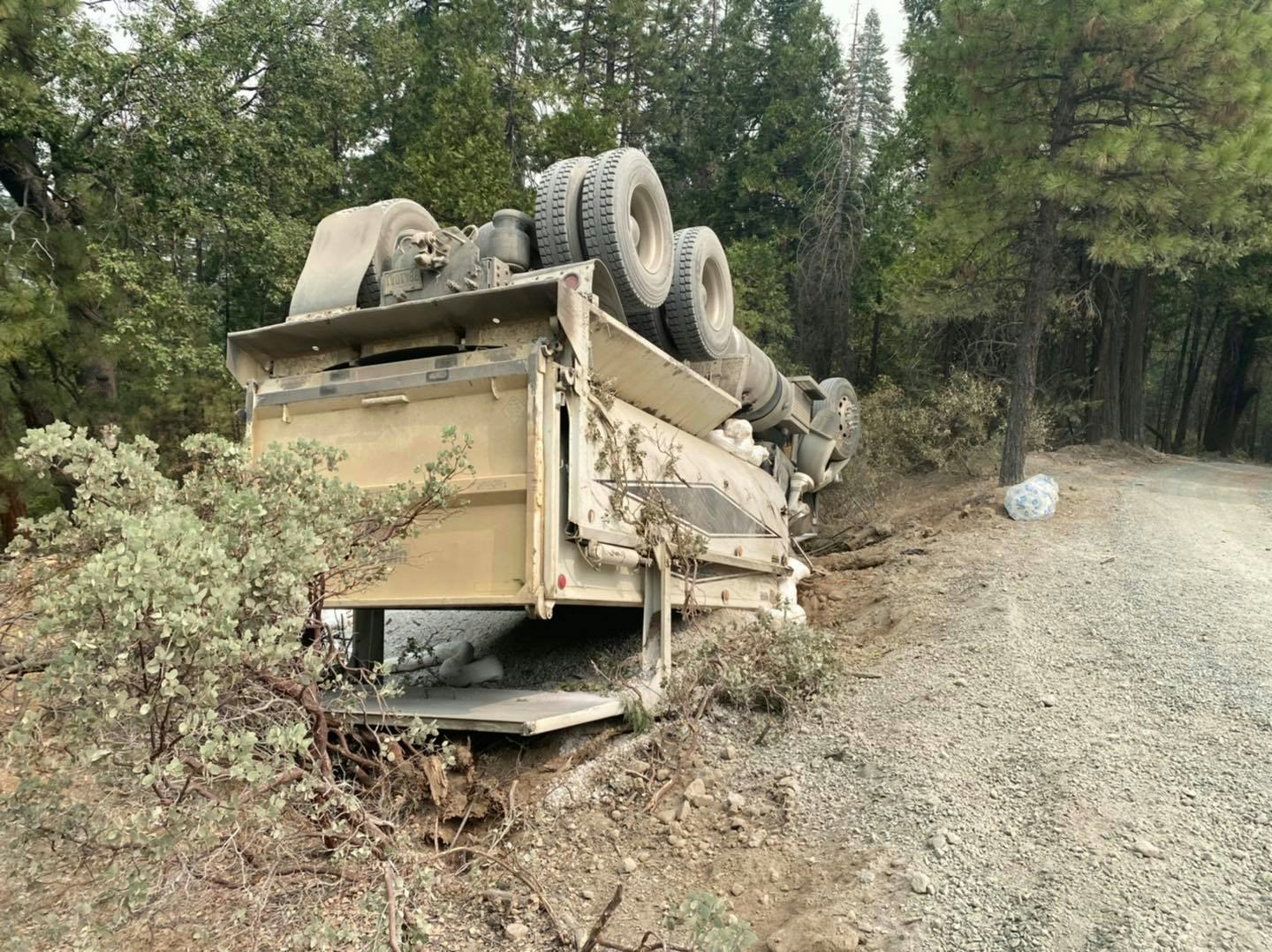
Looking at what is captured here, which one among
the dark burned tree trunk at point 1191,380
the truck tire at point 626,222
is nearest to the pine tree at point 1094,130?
the truck tire at point 626,222

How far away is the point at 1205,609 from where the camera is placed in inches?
238

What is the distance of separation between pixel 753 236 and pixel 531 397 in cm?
1855

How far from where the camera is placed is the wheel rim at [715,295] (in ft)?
20.2

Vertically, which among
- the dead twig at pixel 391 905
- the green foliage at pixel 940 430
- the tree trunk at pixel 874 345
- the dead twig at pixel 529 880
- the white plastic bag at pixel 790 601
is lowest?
the white plastic bag at pixel 790 601

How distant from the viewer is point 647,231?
5.40m

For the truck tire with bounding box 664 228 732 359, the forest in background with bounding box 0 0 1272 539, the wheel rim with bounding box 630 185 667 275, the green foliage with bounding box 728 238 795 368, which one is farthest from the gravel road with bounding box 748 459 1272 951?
the green foliage with bounding box 728 238 795 368

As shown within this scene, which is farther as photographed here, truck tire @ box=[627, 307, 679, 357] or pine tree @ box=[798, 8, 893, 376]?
pine tree @ box=[798, 8, 893, 376]

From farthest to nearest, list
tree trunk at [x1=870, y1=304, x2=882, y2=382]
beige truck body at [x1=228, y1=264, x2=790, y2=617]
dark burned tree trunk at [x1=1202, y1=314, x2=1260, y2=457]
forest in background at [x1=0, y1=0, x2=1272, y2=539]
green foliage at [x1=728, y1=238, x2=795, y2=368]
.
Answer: dark burned tree trunk at [x1=1202, y1=314, x2=1260, y2=457], tree trunk at [x1=870, y1=304, x2=882, y2=382], green foliage at [x1=728, y1=238, x2=795, y2=368], forest in background at [x1=0, y1=0, x2=1272, y2=539], beige truck body at [x1=228, y1=264, x2=790, y2=617]

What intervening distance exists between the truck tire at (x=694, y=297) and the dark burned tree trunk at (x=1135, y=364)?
44.1 ft

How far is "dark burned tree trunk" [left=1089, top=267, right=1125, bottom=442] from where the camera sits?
1589 cm

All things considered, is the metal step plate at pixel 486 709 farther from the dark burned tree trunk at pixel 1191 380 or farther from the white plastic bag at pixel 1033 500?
the dark burned tree trunk at pixel 1191 380

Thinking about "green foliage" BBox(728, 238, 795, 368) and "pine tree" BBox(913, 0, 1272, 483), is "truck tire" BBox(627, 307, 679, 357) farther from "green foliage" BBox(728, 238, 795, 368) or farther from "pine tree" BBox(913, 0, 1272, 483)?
"green foliage" BBox(728, 238, 795, 368)

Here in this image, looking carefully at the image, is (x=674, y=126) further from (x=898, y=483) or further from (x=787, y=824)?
(x=787, y=824)

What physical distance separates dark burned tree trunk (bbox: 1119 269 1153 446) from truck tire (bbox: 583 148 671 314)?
14346 mm
